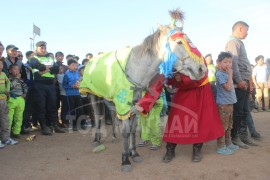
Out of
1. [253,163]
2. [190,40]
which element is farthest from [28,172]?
[253,163]

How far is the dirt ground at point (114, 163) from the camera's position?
359 cm

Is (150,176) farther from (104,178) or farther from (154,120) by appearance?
(154,120)

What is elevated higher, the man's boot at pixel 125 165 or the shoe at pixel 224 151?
the shoe at pixel 224 151

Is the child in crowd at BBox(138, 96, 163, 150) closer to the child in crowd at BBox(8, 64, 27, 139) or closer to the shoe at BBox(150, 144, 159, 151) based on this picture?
the shoe at BBox(150, 144, 159, 151)

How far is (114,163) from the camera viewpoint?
4148 mm

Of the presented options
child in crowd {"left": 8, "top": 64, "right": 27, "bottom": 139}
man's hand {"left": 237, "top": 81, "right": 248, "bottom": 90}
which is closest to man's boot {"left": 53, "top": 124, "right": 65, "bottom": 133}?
child in crowd {"left": 8, "top": 64, "right": 27, "bottom": 139}

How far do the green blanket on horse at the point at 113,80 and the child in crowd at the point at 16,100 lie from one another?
1760 millimetres

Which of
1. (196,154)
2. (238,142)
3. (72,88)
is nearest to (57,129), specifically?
(72,88)

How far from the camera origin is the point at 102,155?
15.2 ft

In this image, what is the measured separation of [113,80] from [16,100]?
2862mm

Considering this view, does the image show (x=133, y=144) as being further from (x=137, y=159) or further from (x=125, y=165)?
(x=125, y=165)

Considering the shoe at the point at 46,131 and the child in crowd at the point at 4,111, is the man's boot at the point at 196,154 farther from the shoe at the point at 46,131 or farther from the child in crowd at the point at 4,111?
the shoe at the point at 46,131

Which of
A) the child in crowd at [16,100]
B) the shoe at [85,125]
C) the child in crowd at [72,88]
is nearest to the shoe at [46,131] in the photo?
the child in crowd at [16,100]

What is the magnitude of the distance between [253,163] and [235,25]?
2435 millimetres
